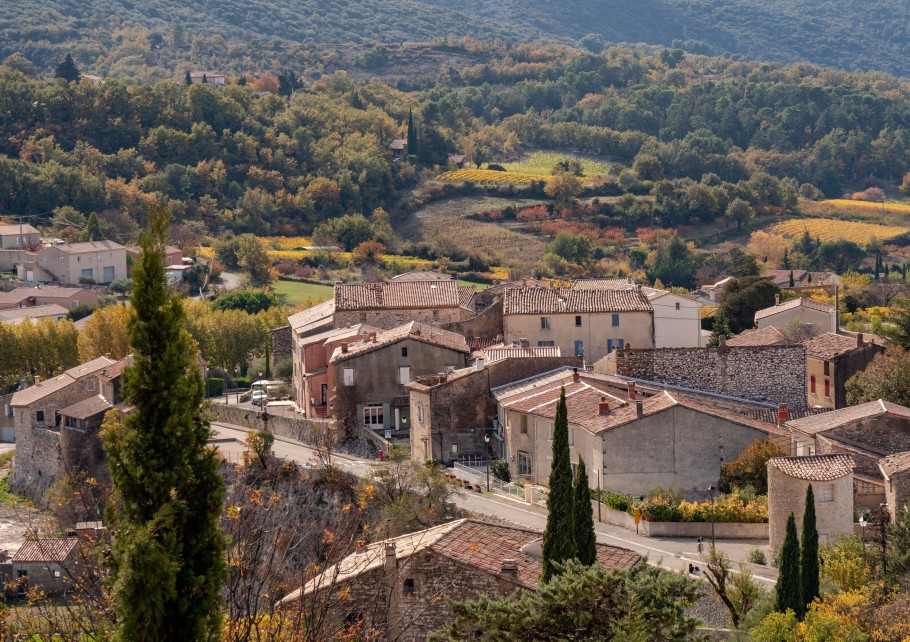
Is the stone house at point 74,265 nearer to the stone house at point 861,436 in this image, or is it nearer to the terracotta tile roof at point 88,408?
the terracotta tile roof at point 88,408

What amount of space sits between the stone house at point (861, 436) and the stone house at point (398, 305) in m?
18.5

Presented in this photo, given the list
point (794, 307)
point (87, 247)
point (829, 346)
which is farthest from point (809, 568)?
point (87, 247)

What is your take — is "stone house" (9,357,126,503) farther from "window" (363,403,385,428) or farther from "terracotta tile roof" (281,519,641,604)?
"terracotta tile roof" (281,519,641,604)

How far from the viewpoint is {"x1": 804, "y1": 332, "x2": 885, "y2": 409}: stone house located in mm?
52938

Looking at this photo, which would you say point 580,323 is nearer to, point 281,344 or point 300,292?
point 281,344

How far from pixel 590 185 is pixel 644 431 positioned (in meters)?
97.2

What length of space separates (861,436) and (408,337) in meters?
15.1

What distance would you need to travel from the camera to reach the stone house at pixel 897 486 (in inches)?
1389

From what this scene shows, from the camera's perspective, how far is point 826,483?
35.2 m

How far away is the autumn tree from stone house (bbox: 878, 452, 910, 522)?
34710 millimetres

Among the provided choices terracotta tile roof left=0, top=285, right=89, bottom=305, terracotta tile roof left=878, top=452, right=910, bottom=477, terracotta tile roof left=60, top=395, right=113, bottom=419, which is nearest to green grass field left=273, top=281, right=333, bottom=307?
terracotta tile roof left=0, top=285, right=89, bottom=305

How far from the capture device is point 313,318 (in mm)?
60938

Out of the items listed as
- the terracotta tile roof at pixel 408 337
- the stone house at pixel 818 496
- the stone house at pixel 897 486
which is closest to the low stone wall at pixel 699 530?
the stone house at pixel 818 496

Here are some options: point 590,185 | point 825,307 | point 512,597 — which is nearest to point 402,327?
point 825,307
